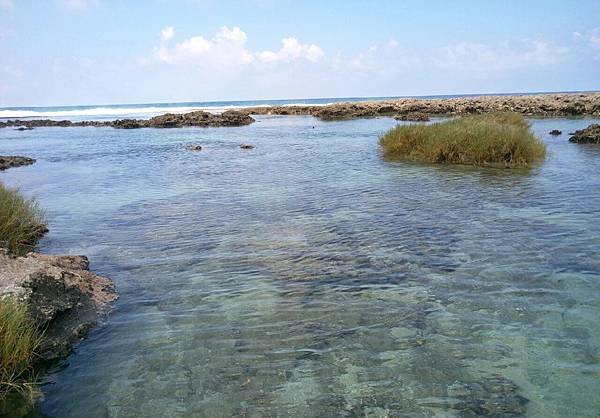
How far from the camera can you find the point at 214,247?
898 cm

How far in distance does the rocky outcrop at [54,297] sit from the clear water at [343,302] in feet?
0.87

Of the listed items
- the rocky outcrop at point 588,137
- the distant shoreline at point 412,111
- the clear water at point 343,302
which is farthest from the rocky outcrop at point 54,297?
the distant shoreline at point 412,111

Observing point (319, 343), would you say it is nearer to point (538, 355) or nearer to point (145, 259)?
point (538, 355)

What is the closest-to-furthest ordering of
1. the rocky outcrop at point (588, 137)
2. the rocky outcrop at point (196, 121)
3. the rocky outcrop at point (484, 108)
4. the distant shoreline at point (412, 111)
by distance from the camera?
the rocky outcrop at point (588, 137) → the rocky outcrop at point (484, 108) → the distant shoreline at point (412, 111) → the rocky outcrop at point (196, 121)

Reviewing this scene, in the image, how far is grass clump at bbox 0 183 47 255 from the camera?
8.70 metres

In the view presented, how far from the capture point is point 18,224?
940 cm

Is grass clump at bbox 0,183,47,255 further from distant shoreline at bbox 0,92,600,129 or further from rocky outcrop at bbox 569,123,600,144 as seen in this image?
distant shoreline at bbox 0,92,600,129

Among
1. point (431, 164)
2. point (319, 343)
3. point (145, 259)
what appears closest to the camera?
point (319, 343)

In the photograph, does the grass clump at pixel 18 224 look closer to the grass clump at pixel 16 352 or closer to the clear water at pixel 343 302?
the clear water at pixel 343 302

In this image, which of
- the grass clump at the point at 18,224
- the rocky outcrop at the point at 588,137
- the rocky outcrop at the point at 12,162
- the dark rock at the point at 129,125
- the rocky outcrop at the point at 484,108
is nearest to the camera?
the grass clump at the point at 18,224

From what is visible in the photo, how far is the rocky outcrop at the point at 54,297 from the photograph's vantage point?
5379 millimetres

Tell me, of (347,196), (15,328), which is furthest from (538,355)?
(347,196)

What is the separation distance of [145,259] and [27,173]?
15.1 m

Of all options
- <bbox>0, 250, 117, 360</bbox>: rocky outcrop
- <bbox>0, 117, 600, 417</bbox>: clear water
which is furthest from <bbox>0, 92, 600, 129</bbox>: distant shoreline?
<bbox>0, 250, 117, 360</bbox>: rocky outcrop
